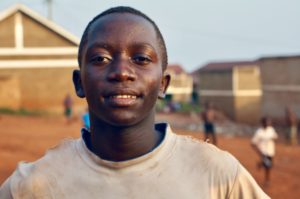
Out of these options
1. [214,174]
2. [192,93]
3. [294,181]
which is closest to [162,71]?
[214,174]

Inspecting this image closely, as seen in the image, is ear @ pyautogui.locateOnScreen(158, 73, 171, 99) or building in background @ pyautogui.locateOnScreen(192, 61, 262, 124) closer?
ear @ pyautogui.locateOnScreen(158, 73, 171, 99)

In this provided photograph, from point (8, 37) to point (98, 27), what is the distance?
2242 centimetres

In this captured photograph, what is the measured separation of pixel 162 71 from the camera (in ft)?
5.16

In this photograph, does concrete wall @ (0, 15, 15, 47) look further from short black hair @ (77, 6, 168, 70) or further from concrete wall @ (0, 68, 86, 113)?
short black hair @ (77, 6, 168, 70)

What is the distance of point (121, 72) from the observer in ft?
4.63

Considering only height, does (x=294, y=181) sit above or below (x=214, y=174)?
below

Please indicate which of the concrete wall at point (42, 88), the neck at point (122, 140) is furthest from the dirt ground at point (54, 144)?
the neck at point (122, 140)

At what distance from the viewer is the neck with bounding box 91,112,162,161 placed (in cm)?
150

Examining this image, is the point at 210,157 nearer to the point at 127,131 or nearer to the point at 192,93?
the point at 127,131

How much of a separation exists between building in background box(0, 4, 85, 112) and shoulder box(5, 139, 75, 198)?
21.4m

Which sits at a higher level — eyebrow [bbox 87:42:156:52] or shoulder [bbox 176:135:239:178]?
eyebrow [bbox 87:42:156:52]

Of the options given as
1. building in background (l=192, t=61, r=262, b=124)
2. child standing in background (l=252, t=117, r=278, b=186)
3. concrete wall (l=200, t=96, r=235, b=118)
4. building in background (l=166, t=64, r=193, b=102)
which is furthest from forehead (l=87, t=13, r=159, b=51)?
building in background (l=166, t=64, r=193, b=102)

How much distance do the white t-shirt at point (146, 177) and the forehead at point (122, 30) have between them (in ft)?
1.12

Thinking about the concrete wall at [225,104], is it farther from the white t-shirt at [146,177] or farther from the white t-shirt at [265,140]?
the white t-shirt at [146,177]
